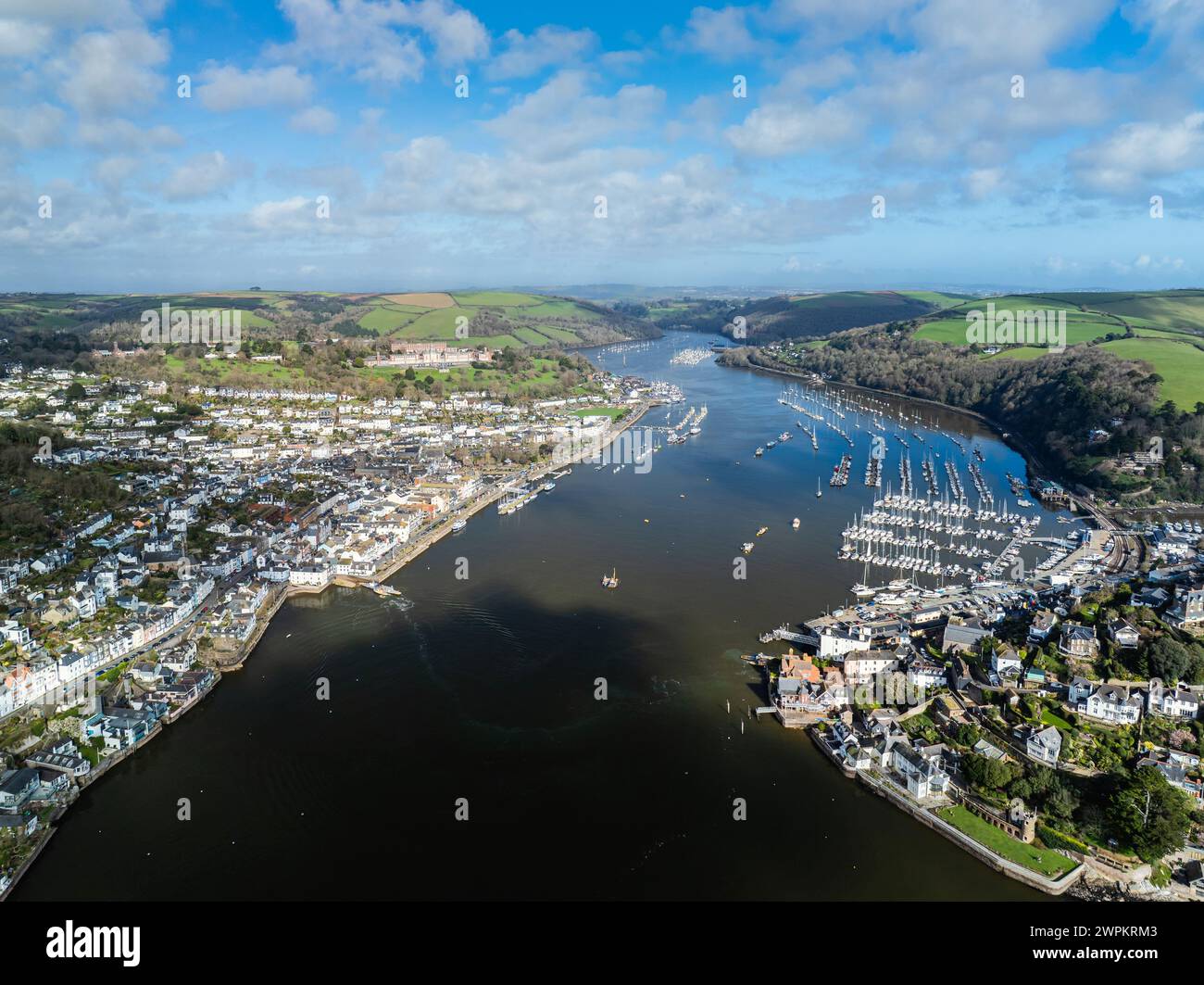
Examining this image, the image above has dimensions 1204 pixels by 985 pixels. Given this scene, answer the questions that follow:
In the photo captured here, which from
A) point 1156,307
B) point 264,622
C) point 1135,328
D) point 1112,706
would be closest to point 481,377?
point 264,622

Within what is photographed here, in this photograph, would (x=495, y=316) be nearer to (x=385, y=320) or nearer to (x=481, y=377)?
(x=385, y=320)

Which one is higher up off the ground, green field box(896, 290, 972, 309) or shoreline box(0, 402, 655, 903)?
green field box(896, 290, 972, 309)

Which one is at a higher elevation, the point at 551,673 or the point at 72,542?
the point at 72,542

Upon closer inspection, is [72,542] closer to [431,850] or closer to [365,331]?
[431,850]

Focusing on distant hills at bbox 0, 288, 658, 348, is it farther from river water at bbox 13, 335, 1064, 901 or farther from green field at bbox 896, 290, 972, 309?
river water at bbox 13, 335, 1064, 901

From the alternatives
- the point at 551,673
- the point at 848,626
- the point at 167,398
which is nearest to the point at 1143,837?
the point at 848,626

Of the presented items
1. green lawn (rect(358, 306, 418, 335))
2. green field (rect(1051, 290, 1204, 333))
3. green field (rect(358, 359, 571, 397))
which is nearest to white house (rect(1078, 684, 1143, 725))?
green field (rect(358, 359, 571, 397))
